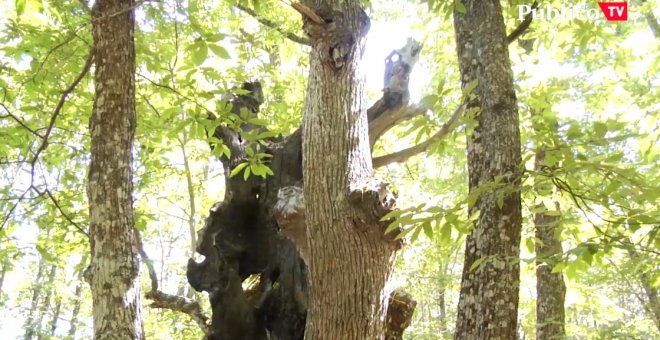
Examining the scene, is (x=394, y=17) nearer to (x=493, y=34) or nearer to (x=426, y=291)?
(x=493, y=34)

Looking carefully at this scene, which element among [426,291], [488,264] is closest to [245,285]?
[488,264]

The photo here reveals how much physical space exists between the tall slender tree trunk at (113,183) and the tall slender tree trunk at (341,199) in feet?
3.96

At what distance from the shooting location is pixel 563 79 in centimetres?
533

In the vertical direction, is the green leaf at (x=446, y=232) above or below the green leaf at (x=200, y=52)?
below

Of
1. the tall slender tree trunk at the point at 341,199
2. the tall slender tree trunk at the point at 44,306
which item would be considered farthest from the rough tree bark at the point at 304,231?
the tall slender tree trunk at the point at 44,306

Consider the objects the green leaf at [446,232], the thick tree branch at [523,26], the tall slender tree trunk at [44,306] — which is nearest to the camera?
the green leaf at [446,232]

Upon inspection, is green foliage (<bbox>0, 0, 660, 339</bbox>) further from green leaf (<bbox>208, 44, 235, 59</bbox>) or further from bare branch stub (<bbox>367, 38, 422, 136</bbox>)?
bare branch stub (<bbox>367, 38, 422, 136</bbox>)

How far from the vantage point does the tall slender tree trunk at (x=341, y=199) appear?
11.2ft

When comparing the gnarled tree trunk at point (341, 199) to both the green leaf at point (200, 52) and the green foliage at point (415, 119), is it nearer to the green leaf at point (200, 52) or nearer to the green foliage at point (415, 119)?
the green foliage at point (415, 119)

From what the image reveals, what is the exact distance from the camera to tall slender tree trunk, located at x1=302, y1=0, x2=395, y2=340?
11.2 ft

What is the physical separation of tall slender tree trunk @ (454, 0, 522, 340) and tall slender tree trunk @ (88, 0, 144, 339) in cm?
185

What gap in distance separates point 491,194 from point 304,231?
159 centimetres

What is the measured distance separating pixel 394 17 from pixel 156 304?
4616 millimetres

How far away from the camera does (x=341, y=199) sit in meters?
3.42
